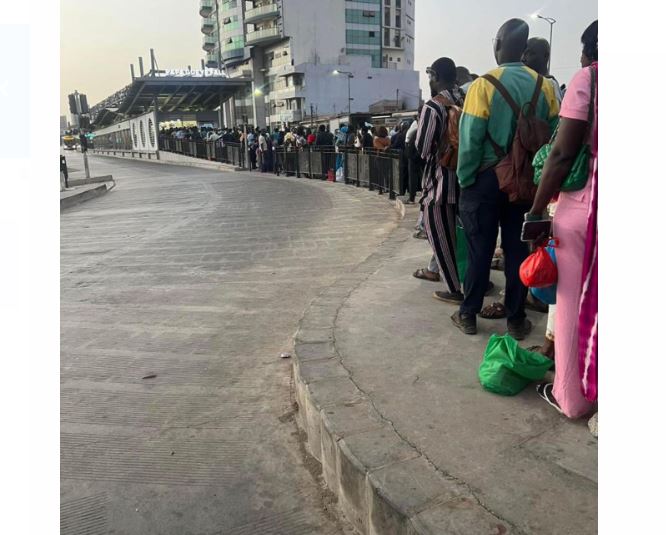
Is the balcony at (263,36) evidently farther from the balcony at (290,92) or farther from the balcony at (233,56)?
the balcony at (290,92)

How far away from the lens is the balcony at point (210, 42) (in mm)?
95375

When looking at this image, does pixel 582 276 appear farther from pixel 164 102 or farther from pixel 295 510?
pixel 164 102

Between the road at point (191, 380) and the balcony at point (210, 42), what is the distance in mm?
96277

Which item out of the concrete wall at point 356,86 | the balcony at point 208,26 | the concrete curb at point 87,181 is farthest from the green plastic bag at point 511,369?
the balcony at point 208,26

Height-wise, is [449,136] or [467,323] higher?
[449,136]

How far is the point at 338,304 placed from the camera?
13.6 ft

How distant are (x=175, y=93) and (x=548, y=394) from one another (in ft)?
172

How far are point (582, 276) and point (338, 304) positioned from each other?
2147 mm

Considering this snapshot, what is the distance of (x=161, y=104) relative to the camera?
59.1 metres

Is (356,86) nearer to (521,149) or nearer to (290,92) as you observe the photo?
(290,92)

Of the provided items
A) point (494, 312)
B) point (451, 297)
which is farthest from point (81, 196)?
point (494, 312)

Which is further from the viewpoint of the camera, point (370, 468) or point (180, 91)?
point (180, 91)

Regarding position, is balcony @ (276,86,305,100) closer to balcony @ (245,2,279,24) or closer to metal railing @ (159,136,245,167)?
balcony @ (245,2,279,24)

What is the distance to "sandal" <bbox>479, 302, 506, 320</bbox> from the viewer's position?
3.71 metres
